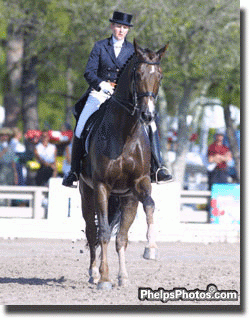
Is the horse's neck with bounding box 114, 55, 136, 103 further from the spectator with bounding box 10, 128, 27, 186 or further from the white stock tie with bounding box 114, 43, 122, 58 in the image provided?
the spectator with bounding box 10, 128, 27, 186

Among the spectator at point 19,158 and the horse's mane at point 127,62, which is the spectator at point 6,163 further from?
the horse's mane at point 127,62

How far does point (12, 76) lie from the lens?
29141 millimetres

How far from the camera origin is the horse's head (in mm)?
9734

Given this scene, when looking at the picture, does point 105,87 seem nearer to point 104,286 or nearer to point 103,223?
point 103,223

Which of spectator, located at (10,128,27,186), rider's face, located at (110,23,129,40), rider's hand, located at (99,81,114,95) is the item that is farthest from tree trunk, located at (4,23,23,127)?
rider's hand, located at (99,81,114,95)

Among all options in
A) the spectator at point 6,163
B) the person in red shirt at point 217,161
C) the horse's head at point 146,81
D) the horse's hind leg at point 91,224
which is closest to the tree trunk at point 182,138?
the person in red shirt at point 217,161

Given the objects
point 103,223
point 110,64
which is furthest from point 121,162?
point 110,64

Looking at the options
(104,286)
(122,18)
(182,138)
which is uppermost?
(182,138)

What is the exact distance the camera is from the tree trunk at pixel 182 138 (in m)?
24.6

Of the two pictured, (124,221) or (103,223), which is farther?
(124,221)

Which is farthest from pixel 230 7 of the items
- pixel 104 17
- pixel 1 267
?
pixel 1 267

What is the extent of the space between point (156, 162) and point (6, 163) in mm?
10523

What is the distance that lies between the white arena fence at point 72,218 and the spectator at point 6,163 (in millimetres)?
2219

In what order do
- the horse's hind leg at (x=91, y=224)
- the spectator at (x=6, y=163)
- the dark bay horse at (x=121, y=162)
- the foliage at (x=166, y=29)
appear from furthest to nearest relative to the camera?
the foliage at (x=166, y=29)
the spectator at (x=6, y=163)
the horse's hind leg at (x=91, y=224)
the dark bay horse at (x=121, y=162)
